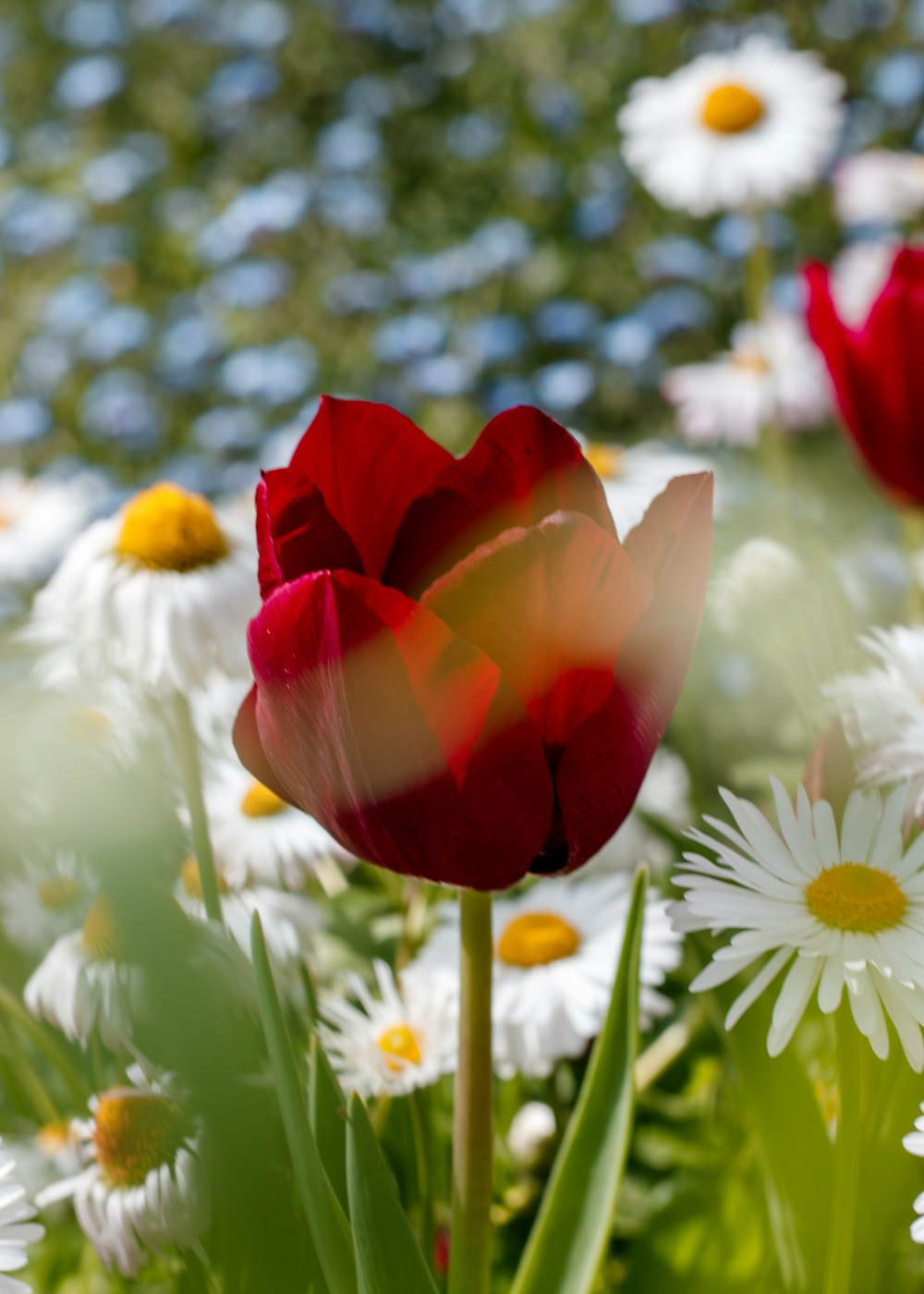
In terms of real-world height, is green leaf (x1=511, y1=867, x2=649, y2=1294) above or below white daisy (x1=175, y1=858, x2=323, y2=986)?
above

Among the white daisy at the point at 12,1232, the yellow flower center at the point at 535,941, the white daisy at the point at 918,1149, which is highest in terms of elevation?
the white daisy at the point at 918,1149

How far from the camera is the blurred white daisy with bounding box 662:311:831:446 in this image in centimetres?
144

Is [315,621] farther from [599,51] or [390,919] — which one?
[599,51]

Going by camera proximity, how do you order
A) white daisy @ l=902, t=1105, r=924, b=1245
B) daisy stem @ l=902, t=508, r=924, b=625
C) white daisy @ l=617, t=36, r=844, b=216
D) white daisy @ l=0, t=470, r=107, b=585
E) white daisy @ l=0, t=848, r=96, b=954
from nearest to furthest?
white daisy @ l=902, t=1105, r=924, b=1245
white daisy @ l=0, t=848, r=96, b=954
daisy stem @ l=902, t=508, r=924, b=625
white daisy @ l=0, t=470, r=107, b=585
white daisy @ l=617, t=36, r=844, b=216

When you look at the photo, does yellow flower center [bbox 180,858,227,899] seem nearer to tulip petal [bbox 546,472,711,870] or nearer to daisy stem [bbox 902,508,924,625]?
tulip petal [bbox 546,472,711,870]

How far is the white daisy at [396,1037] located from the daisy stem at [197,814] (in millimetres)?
57

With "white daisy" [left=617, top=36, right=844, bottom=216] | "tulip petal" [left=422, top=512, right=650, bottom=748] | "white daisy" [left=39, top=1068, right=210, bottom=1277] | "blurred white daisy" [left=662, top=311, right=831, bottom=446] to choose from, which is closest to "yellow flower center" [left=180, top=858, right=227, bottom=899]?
"white daisy" [left=39, top=1068, right=210, bottom=1277]

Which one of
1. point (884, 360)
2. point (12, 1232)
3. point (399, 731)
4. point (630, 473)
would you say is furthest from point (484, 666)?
point (630, 473)

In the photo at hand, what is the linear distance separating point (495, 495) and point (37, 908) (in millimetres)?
325

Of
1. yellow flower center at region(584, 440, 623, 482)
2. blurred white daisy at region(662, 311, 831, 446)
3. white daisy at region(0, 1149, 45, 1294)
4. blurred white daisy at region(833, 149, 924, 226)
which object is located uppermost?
white daisy at region(0, 1149, 45, 1294)

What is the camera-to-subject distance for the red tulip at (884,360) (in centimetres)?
61

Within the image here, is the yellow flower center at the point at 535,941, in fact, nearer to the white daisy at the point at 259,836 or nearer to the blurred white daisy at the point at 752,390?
the white daisy at the point at 259,836

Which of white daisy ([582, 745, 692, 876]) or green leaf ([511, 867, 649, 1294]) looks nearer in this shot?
green leaf ([511, 867, 649, 1294])

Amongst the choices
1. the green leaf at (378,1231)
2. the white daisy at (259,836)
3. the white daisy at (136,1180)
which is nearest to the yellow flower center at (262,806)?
the white daisy at (259,836)
